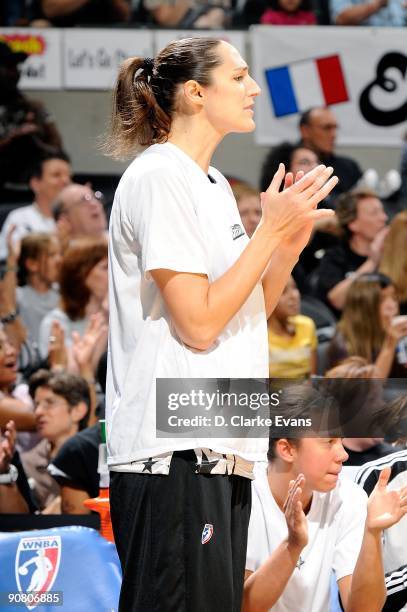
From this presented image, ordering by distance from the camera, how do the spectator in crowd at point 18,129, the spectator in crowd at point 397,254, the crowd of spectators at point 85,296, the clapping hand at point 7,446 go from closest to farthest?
the clapping hand at point 7,446 → the crowd of spectators at point 85,296 → the spectator in crowd at point 397,254 → the spectator in crowd at point 18,129

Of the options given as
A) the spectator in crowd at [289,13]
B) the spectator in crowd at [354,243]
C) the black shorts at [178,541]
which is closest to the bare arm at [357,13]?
the spectator in crowd at [289,13]

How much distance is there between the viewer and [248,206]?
4.89 m

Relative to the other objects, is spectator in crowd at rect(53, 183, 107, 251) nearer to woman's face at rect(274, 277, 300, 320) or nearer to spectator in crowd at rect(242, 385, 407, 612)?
woman's face at rect(274, 277, 300, 320)

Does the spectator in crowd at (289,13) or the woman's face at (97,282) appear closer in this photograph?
the woman's face at (97,282)

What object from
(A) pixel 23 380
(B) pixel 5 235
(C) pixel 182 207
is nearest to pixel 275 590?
(C) pixel 182 207

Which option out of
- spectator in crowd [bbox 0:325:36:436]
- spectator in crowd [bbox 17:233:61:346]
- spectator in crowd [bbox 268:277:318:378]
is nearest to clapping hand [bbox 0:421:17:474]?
spectator in crowd [bbox 0:325:36:436]

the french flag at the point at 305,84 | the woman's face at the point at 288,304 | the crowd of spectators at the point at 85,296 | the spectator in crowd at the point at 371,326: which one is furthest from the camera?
the french flag at the point at 305,84

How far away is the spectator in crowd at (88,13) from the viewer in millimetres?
5469

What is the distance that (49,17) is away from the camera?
5.47m

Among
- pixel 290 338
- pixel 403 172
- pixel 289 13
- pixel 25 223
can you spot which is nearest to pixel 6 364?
pixel 290 338

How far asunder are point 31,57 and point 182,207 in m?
4.07

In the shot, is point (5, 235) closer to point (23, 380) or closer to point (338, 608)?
point (23, 380)

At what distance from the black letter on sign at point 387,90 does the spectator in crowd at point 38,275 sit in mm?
1785

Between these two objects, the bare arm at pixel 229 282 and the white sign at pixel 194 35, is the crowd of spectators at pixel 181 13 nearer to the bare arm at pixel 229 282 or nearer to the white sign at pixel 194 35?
the white sign at pixel 194 35
